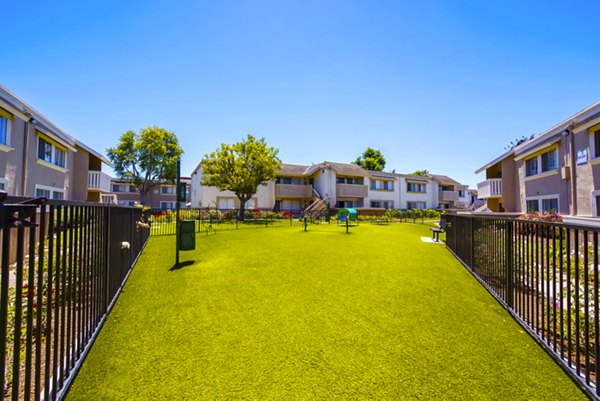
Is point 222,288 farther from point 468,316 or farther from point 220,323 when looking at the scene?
point 468,316

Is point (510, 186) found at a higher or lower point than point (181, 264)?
higher

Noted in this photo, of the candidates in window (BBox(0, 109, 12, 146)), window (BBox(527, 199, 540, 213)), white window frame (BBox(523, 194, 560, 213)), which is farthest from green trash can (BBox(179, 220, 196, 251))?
window (BBox(527, 199, 540, 213))

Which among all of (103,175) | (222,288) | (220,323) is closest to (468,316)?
(220,323)

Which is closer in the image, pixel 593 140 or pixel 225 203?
pixel 593 140

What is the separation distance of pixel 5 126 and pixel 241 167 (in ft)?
56.7

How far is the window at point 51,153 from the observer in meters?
15.3

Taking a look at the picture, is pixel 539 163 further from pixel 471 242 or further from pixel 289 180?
pixel 289 180

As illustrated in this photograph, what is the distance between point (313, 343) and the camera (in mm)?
3779

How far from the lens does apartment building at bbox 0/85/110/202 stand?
11930 millimetres

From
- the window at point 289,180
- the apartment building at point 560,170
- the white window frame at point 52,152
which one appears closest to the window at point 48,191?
the white window frame at point 52,152

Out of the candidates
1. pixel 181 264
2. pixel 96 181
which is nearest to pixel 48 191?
pixel 96 181

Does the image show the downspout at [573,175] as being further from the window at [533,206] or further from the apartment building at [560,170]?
the window at [533,206]

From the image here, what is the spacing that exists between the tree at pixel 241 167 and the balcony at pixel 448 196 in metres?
32.2

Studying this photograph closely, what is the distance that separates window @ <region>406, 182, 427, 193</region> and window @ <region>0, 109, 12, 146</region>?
4361cm
